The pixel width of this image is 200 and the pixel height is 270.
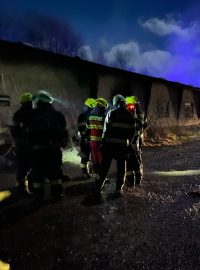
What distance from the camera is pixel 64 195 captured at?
20.1ft

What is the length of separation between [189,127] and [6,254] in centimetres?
1736

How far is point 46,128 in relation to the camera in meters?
5.65

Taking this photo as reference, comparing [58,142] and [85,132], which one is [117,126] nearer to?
[58,142]

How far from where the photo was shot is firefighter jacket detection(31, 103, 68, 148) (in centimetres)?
563

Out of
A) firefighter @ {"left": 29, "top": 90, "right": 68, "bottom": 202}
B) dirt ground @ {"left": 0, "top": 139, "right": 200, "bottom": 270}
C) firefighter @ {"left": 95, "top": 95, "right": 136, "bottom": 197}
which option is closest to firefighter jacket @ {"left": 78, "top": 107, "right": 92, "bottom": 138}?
dirt ground @ {"left": 0, "top": 139, "right": 200, "bottom": 270}

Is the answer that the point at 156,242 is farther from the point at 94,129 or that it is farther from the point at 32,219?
the point at 94,129

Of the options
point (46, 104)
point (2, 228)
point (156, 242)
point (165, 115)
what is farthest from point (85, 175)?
point (165, 115)

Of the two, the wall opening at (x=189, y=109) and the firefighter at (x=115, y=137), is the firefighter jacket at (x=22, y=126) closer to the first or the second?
the firefighter at (x=115, y=137)

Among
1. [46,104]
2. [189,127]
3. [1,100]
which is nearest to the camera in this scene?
[46,104]

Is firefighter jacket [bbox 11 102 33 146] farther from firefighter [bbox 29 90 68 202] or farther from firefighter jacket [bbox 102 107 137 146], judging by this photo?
firefighter jacket [bbox 102 107 137 146]

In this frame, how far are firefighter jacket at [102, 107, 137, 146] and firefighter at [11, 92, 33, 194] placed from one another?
146 centimetres

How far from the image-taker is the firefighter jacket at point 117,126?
6.07 m

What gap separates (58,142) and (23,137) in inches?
30.5

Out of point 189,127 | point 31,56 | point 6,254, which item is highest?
point 31,56
